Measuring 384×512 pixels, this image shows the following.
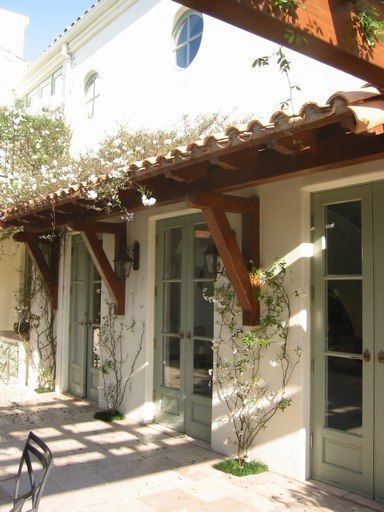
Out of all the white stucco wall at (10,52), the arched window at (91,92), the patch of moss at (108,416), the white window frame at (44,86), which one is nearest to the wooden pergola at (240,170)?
the patch of moss at (108,416)

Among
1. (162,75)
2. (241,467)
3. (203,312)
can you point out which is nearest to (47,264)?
(162,75)

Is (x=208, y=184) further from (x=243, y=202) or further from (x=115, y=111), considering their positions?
(x=115, y=111)

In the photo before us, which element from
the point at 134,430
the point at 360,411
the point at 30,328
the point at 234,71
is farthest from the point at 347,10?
the point at 30,328

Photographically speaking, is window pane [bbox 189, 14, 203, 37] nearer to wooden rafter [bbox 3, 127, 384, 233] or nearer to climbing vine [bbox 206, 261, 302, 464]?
wooden rafter [bbox 3, 127, 384, 233]

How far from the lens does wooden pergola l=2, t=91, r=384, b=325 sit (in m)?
3.16

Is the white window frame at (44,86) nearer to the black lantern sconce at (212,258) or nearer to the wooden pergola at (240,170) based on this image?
the wooden pergola at (240,170)

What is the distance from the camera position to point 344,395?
4.44 m

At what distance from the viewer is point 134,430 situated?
6.28m

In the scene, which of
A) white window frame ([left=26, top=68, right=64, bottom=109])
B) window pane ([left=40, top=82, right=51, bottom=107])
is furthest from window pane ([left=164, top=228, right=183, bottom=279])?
window pane ([left=40, top=82, right=51, bottom=107])

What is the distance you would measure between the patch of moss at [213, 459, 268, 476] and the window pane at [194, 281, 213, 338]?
1428 millimetres

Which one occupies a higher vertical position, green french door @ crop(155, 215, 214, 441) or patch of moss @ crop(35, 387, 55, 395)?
green french door @ crop(155, 215, 214, 441)

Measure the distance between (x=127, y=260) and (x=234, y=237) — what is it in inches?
94.1

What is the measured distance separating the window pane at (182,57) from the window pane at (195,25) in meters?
0.24

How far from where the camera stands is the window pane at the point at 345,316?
172 inches
